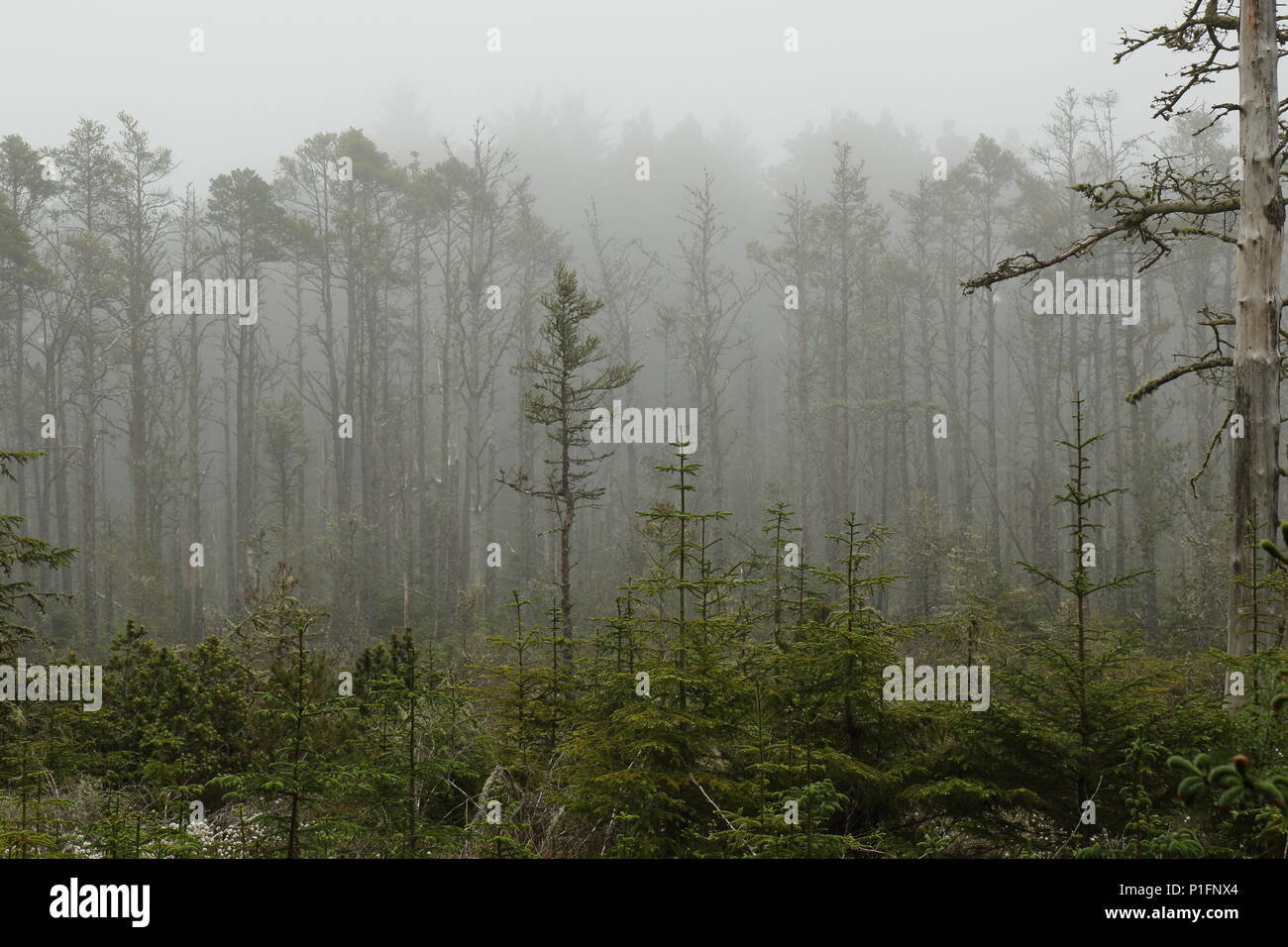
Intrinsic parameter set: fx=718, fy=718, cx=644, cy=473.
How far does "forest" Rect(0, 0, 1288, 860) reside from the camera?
4941mm

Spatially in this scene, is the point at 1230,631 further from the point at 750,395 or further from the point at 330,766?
the point at 750,395

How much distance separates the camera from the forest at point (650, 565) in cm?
494

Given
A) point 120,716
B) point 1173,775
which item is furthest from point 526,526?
point 1173,775

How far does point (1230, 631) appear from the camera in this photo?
297 inches

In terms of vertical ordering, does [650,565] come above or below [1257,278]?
below

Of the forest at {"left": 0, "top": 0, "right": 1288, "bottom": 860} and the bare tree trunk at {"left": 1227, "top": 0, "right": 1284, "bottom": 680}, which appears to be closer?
the forest at {"left": 0, "top": 0, "right": 1288, "bottom": 860}

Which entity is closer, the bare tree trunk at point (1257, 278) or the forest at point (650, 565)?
the forest at point (650, 565)

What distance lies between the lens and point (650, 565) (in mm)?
18109

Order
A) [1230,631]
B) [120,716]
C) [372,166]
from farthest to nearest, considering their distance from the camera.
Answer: [372,166] → [120,716] → [1230,631]

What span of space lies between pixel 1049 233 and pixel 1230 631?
2713 centimetres

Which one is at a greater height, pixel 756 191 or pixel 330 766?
pixel 756 191

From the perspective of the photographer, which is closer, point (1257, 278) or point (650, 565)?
point (1257, 278)
